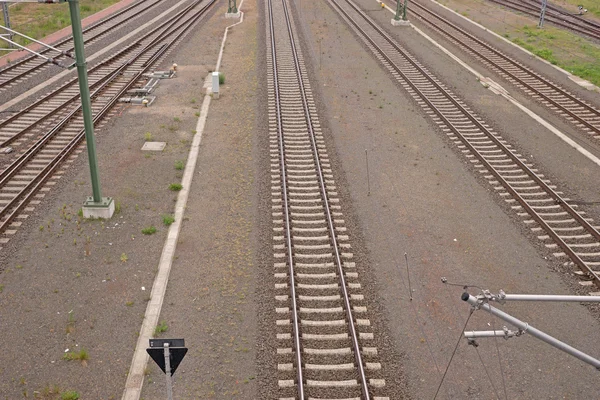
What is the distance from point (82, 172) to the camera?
1752 centimetres

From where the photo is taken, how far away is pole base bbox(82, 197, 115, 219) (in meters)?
14.8

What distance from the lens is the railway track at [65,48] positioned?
2709cm

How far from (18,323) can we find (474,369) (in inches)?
344

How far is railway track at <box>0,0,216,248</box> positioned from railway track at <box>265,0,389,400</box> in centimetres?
675

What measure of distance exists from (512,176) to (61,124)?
15.9m

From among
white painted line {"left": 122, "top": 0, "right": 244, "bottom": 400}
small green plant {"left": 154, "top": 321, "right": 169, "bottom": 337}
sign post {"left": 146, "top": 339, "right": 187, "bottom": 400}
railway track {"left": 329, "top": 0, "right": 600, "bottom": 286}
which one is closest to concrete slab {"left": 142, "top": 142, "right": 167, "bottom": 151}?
white painted line {"left": 122, "top": 0, "right": 244, "bottom": 400}

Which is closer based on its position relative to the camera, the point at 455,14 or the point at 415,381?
the point at 415,381

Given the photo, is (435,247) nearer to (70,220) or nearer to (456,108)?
(70,220)

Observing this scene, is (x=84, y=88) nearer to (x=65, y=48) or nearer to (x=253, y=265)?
(x=253, y=265)

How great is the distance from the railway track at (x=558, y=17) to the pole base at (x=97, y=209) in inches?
1466

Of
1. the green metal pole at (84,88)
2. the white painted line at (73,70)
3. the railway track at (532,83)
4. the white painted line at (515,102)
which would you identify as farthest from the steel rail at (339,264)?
the white painted line at (73,70)

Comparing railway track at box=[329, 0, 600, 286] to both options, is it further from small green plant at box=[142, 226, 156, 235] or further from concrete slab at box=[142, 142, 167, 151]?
concrete slab at box=[142, 142, 167, 151]

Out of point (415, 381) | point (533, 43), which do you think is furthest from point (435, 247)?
point (533, 43)

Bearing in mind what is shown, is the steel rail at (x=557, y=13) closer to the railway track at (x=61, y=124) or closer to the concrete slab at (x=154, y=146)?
the railway track at (x=61, y=124)
